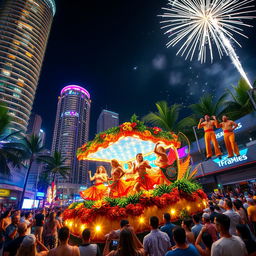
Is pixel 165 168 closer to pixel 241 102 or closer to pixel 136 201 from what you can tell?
pixel 136 201

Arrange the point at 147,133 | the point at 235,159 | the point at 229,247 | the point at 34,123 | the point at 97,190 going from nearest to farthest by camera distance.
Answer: the point at 229,247, the point at 147,133, the point at 97,190, the point at 235,159, the point at 34,123

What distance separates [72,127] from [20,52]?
201ft

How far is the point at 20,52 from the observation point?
5919 centimetres

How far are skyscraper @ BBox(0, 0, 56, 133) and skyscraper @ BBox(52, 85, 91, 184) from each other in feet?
174

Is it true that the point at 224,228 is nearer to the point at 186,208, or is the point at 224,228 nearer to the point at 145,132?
the point at 186,208

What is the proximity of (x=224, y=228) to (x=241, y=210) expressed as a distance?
375cm

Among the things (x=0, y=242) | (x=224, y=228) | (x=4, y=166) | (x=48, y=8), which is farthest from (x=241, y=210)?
(x=48, y=8)

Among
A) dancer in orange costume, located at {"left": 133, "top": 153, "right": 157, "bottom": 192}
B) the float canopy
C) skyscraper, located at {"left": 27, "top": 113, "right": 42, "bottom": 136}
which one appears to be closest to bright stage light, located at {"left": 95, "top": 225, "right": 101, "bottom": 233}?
dancer in orange costume, located at {"left": 133, "top": 153, "right": 157, "bottom": 192}

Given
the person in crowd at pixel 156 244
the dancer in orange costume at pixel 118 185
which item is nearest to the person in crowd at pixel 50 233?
the dancer in orange costume at pixel 118 185

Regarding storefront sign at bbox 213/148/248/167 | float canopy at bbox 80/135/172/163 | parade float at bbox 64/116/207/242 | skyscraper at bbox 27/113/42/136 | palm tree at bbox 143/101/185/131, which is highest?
skyscraper at bbox 27/113/42/136

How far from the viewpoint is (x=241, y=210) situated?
205 inches

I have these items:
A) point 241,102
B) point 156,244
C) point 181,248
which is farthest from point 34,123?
point 181,248

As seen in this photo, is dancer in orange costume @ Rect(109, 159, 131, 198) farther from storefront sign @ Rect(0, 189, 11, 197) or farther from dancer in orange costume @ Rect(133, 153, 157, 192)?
storefront sign @ Rect(0, 189, 11, 197)

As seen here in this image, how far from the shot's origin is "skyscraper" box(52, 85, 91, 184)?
110262 millimetres
